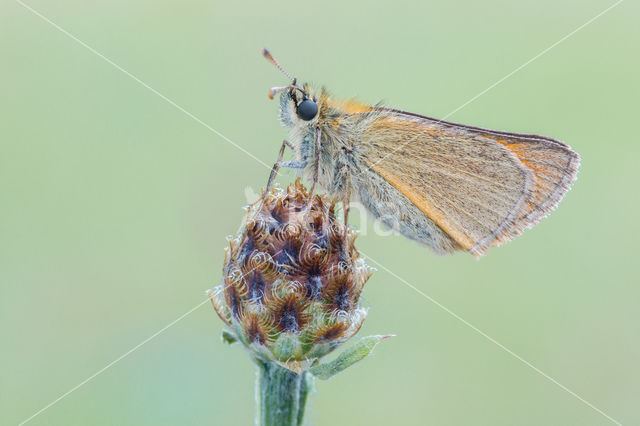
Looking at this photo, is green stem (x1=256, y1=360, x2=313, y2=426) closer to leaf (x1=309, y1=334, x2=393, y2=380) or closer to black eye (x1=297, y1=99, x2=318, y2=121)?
leaf (x1=309, y1=334, x2=393, y2=380)

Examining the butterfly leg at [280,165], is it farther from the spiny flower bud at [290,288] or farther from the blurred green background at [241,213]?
→ the blurred green background at [241,213]

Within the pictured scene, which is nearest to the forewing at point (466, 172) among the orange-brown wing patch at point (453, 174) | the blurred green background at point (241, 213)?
Result: the orange-brown wing patch at point (453, 174)

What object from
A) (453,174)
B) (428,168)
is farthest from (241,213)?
(453,174)

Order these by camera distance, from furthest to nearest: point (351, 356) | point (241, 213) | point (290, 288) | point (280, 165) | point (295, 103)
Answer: point (241, 213) < point (295, 103) < point (280, 165) < point (290, 288) < point (351, 356)

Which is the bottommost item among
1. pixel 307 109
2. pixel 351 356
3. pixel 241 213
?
pixel 241 213

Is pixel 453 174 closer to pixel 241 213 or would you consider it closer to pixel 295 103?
pixel 295 103

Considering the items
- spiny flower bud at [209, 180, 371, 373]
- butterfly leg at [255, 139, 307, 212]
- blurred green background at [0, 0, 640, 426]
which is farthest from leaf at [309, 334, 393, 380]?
blurred green background at [0, 0, 640, 426]
